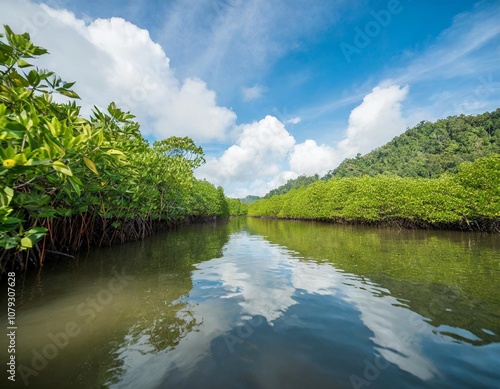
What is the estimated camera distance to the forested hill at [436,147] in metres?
58.8

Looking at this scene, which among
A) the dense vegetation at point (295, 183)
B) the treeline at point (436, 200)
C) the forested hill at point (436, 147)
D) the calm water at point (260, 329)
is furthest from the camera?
the dense vegetation at point (295, 183)

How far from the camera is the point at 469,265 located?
25.3 ft

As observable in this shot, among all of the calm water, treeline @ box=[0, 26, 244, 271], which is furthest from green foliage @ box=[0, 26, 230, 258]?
the calm water

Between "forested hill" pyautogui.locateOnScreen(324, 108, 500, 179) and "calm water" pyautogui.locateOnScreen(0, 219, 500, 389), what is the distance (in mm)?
63051

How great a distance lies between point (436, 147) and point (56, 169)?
292ft

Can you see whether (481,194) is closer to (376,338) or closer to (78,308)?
(376,338)

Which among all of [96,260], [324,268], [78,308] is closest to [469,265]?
[324,268]

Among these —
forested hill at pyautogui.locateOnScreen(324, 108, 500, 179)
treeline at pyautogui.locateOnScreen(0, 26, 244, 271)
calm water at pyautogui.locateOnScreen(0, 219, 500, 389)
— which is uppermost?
forested hill at pyautogui.locateOnScreen(324, 108, 500, 179)

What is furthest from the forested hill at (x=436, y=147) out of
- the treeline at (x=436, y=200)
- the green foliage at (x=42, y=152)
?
the green foliage at (x=42, y=152)

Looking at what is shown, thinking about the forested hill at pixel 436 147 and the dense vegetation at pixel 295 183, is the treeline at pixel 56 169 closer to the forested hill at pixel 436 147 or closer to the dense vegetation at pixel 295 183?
the forested hill at pixel 436 147

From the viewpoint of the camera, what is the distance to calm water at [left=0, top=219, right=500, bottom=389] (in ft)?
8.68

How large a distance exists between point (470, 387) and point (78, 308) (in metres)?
5.67

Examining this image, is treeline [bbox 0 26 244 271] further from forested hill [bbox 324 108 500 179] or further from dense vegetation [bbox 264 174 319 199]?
dense vegetation [bbox 264 174 319 199]

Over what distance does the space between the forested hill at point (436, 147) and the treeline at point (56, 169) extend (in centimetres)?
6456
